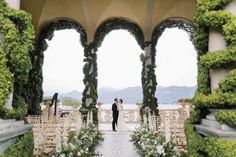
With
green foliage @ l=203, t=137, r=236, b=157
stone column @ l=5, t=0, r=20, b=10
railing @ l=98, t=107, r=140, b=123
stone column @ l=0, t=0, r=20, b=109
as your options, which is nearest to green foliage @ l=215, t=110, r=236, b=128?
green foliage @ l=203, t=137, r=236, b=157

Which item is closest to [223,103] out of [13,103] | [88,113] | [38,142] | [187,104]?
[13,103]

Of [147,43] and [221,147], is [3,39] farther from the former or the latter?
[147,43]

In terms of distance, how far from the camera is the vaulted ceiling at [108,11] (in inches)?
579

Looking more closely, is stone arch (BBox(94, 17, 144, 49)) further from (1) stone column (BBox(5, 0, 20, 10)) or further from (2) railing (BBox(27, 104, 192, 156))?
(1) stone column (BBox(5, 0, 20, 10))

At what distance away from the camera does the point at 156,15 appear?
15.3 m

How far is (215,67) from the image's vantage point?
159 inches

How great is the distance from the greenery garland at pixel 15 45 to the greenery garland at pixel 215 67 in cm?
252

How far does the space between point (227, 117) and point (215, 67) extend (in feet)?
2.66

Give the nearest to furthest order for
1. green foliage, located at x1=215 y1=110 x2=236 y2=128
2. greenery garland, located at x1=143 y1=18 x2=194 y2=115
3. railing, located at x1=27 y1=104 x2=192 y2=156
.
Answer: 1. green foliage, located at x1=215 y1=110 x2=236 y2=128
2. railing, located at x1=27 y1=104 x2=192 y2=156
3. greenery garland, located at x1=143 y1=18 x2=194 y2=115

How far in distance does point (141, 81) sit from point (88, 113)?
Answer: 11.5 ft

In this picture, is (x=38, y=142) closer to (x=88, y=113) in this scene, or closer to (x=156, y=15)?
(x=88, y=113)

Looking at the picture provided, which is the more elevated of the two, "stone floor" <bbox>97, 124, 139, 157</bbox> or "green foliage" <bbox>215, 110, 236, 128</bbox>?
"green foliage" <bbox>215, 110, 236, 128</bbox>

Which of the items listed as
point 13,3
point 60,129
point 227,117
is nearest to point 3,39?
point 13,3

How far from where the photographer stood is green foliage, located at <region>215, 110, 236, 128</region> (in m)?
3.48
